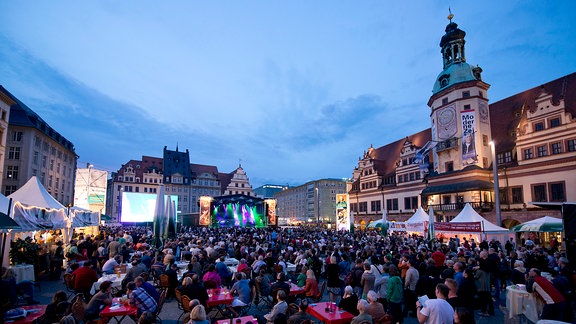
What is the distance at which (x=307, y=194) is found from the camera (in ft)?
365

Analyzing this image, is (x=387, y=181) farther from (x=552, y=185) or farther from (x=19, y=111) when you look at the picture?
(x=19, y=111)

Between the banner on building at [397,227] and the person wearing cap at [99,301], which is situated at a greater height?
the banner on building at [397,227]

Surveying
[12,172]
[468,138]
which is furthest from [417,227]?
[12,172]

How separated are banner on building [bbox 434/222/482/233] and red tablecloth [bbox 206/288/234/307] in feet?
53.8

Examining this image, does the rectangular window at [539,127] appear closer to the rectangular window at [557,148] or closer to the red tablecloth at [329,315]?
the rectangular window at [557,148]

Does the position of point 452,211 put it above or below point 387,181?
below

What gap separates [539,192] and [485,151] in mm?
7088

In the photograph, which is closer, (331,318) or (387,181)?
(331,318)

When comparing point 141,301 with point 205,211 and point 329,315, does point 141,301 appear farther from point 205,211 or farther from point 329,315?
point 205,211

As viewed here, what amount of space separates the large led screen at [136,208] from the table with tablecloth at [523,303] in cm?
3426

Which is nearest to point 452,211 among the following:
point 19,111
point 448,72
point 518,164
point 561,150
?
point 518,164

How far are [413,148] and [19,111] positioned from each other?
162ft

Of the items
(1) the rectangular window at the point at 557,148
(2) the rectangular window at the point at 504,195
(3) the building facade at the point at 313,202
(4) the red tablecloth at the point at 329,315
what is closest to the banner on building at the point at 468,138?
(2) the rectangular window at the point at 504,195

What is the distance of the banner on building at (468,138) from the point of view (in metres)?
32.2
